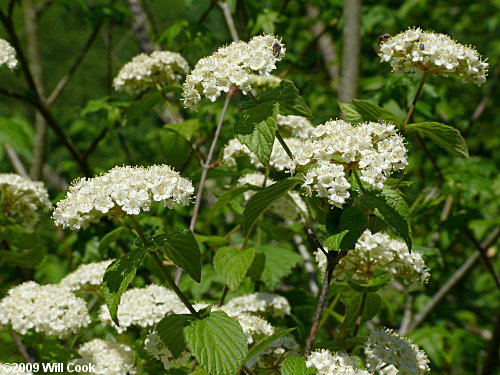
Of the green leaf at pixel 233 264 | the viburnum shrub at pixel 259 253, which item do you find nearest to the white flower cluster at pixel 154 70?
the viburnum shrub at pixel 259 253

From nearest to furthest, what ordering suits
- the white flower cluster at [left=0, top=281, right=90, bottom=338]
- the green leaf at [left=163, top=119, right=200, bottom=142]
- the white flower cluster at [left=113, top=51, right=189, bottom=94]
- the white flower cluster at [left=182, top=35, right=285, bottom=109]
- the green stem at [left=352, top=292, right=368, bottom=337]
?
the white flower cluster at [left=182, top=35, right=285, bottom=109] → the green stem at [left=352, top=292, right=368, bottom=337] → the white flower cluster at [left=0, top=281, right=90, bottom=338] → the green leaf at [left=163, top=119, right=200, bottom=142] → the white flower cluster at [left=113, top=51, right=189, bottom=94]

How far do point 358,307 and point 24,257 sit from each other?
5.36 feet

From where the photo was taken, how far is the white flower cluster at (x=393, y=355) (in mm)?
1934

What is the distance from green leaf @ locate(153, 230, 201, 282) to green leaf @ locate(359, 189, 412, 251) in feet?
1.76

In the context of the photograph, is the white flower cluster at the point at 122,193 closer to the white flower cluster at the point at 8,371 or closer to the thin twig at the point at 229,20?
the white flower cluster at the point at 8,371

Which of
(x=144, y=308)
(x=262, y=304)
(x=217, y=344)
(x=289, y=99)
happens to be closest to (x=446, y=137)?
(x=289, y=99)

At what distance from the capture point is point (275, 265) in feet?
10.3

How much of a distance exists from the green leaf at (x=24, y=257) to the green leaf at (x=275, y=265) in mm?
1138

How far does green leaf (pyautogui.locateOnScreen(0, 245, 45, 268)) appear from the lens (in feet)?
8.84

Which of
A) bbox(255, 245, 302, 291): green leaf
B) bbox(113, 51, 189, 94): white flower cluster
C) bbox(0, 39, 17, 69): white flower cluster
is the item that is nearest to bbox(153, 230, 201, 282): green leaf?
bbox(255, 245, 302, 291): green leaf

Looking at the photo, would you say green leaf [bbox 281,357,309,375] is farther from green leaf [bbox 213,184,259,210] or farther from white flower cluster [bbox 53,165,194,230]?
green leaf [bbox 213,184,259,210]

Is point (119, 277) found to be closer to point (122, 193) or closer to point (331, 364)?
point (122, 193)

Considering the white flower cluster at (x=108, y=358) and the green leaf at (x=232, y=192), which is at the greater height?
the green leaf at (x=232, y=192)

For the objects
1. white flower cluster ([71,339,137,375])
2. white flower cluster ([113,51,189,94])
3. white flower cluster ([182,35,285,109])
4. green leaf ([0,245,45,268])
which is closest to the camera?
white flower cluster ([182,35,285,109])
